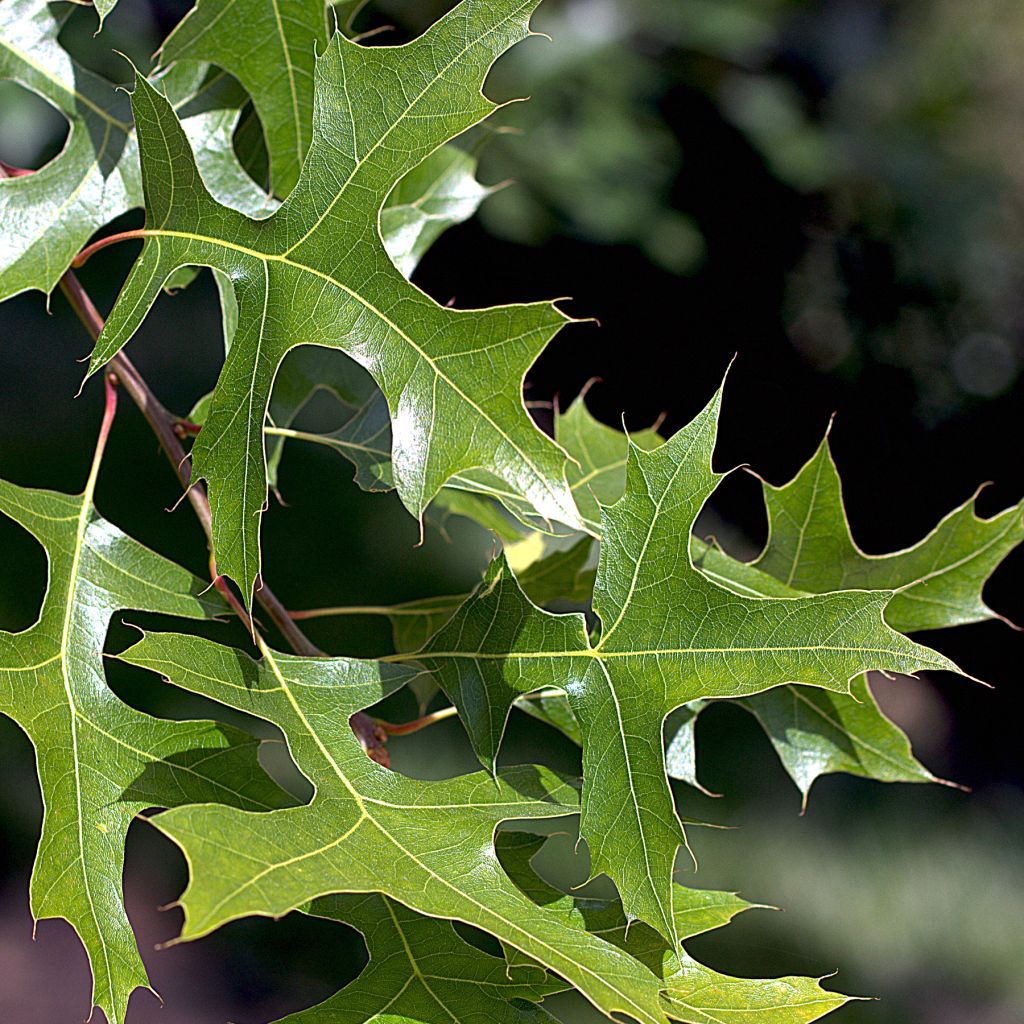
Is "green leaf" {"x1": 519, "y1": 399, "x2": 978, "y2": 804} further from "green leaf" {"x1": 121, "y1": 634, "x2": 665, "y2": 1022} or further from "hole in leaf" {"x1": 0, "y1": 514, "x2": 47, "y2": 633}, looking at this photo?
"hole in leaf" {"x1": 0, "y1": 514, "x2": 47, "y2": 633}

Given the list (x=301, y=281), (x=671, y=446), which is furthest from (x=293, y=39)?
(x=671, y=446)

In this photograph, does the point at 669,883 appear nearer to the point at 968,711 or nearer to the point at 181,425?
the point at 181,425

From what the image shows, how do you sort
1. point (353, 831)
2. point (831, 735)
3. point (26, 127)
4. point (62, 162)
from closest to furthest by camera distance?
1. point (353, 831)
2. point (62, 162)
3. point (831, 735)
4. point (26, 127)

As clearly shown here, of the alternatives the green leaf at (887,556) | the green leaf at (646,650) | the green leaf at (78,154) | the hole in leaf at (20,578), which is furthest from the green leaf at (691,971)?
the hole in leaf at (20,578)

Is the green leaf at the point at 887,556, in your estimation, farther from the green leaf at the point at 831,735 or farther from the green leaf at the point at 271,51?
the green leaf at the point at 271,51

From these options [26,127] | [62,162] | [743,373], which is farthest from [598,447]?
[743,373]

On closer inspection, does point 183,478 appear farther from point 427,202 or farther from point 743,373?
point 743,373
